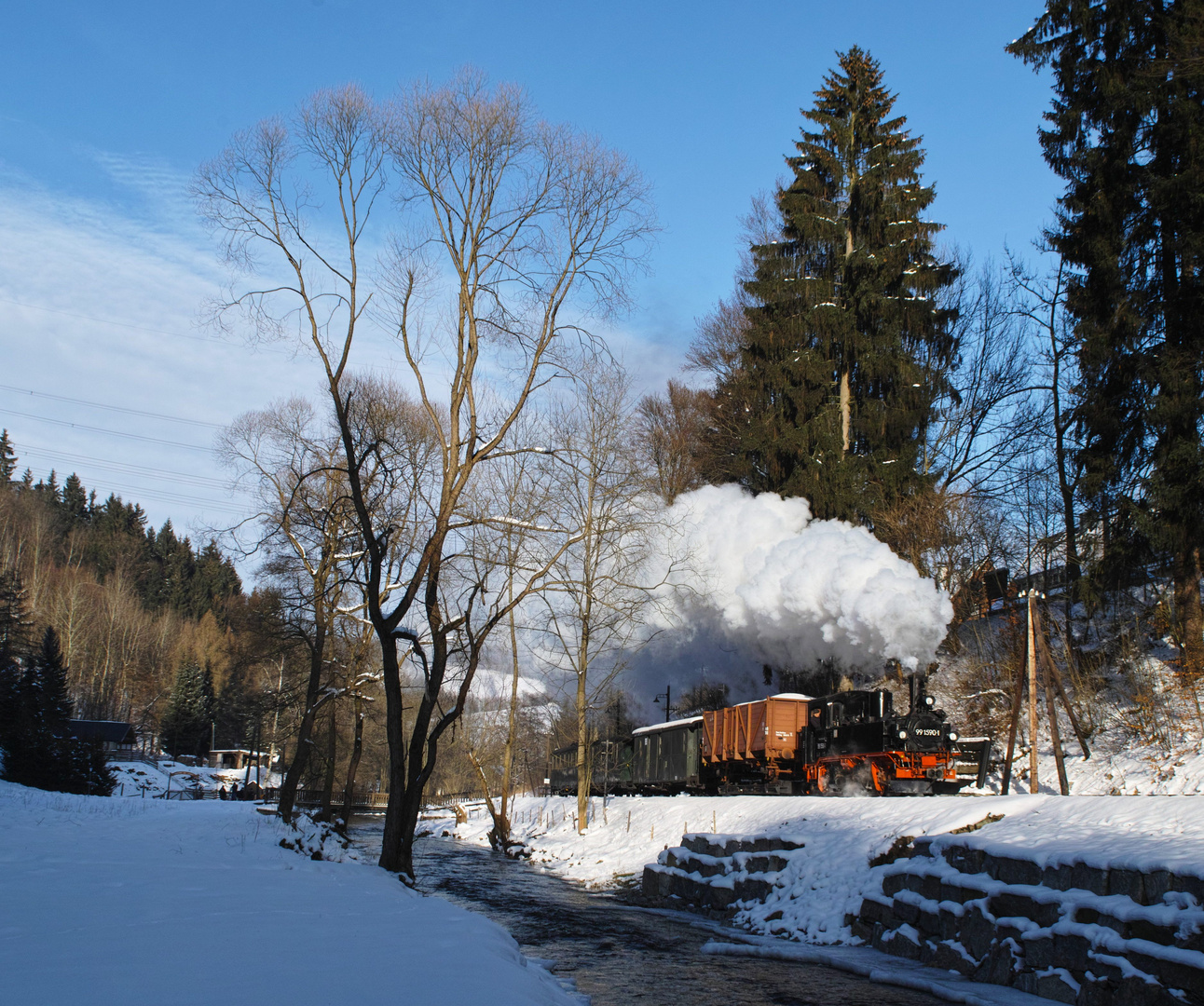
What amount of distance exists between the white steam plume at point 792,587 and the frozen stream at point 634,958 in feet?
29.4

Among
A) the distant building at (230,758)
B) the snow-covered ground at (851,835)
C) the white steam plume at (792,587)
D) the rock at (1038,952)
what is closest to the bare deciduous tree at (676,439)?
the white steam plume at (792,587)

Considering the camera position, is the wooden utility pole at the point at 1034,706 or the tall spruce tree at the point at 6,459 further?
the tall spruce tree at the point at 6,459

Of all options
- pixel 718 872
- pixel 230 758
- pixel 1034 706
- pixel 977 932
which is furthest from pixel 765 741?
pixel 230 758

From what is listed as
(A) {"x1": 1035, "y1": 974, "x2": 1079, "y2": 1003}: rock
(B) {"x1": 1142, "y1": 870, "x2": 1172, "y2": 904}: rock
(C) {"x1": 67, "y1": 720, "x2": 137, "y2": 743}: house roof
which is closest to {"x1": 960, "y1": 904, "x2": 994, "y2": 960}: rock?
(A) {"x1": 1035, "y1": 974, "x2": 1079, "y2": 1003}: rock

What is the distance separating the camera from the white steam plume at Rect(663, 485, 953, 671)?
20047mm

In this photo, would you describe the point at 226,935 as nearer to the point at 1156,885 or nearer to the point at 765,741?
the point at 1156,885

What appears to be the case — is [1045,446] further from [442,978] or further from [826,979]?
[442,978]

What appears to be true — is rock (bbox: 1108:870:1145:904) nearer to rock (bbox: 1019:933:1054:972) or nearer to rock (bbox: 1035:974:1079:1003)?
rock (bbox: 1019:933:1054:972)

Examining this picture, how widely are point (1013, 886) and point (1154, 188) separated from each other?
13.7 m

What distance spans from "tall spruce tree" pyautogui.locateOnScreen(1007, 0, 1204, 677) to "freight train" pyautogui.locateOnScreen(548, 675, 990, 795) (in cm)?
473

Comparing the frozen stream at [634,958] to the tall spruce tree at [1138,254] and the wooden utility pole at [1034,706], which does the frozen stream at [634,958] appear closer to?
the wooden utility pole at [1034,706]

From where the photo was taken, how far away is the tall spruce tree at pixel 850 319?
2578 centimetres

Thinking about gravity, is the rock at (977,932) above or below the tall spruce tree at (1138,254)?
below

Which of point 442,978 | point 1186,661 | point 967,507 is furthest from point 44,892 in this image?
point 967,507
